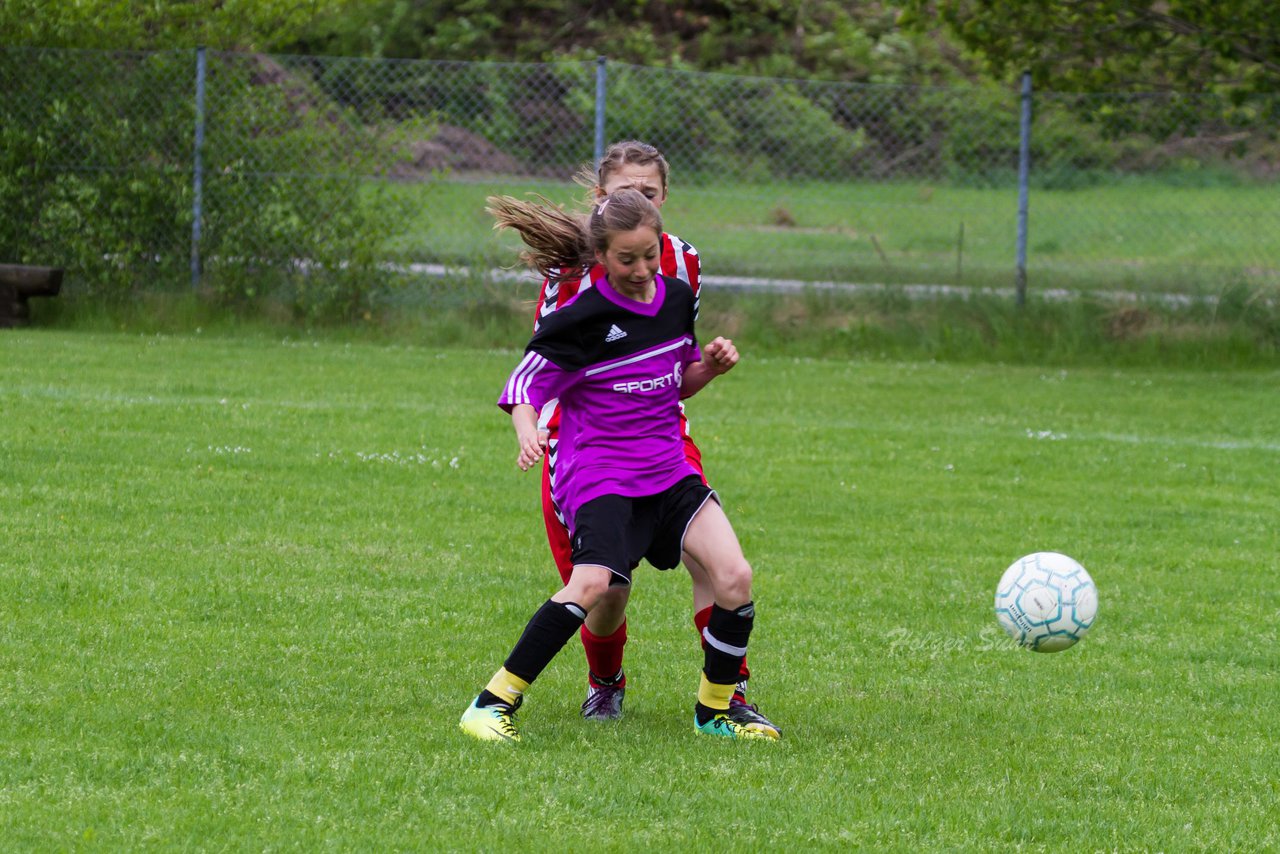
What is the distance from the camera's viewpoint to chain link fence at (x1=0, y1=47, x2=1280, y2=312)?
14609mm

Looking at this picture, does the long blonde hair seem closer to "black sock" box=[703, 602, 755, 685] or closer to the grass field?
"black sock" box=[703, 602, 755, 685]

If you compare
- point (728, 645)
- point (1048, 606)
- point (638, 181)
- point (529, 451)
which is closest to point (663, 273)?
point (638, 181)

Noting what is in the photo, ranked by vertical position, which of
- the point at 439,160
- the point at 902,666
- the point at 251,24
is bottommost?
the point at 902,666

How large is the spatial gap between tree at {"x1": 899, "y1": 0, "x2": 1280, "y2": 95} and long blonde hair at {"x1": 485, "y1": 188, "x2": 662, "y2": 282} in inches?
440

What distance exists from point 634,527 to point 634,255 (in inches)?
30.0

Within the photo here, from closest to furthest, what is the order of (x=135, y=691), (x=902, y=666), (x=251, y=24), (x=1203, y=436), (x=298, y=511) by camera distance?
(x=135, y=691)
(x=902, y=666)
(x=298, y=511)
(x=1203, y=436)
(x=251, y=24)

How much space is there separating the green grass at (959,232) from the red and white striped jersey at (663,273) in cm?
981

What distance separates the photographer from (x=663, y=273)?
5000mm

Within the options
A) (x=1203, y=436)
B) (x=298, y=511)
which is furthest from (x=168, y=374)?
(x=1203, y=436)

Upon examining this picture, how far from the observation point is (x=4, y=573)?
241 inches

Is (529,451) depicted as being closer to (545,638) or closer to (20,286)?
(545,638)

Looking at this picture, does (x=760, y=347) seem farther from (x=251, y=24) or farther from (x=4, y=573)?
(x=4, y=573)

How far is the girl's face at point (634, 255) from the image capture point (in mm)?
4590

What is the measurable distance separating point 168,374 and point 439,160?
4302 millimetres
